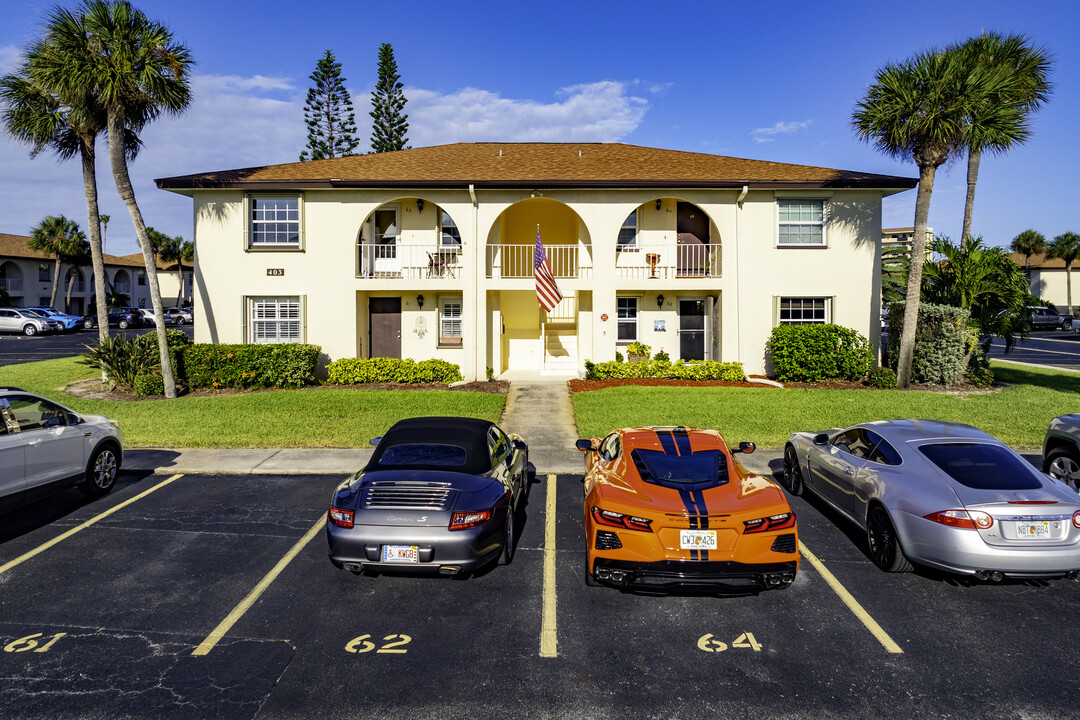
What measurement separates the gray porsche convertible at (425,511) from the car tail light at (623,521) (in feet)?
3.44

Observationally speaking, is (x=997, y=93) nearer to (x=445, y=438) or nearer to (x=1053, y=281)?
(x=445, y=438)

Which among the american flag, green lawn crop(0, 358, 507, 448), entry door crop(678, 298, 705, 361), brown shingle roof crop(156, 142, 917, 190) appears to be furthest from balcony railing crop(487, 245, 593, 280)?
green lawn crop(0, 358, 507, 448)

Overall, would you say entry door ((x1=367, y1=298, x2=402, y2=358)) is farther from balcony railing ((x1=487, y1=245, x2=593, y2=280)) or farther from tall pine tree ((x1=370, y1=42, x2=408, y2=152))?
tall pine tree ((x1=370, y1=42, x2=408, y2=152))

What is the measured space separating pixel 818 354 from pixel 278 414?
548 inches

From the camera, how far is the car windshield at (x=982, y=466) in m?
5.61

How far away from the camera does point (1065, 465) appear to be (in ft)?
26.4

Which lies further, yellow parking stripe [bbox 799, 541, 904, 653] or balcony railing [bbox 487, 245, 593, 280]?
balcony railing [bbox 487, 245, 593, 280]

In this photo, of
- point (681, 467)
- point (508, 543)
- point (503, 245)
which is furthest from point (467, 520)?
point (503, 245)

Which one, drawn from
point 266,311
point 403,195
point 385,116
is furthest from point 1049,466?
point 385,116

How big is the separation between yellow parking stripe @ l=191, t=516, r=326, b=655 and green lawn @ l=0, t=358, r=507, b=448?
460 cm

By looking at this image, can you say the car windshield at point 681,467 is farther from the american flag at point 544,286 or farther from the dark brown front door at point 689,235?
the dark brown front door at point 689,235

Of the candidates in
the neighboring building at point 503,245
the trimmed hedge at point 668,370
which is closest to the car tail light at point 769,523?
the trimmed hedge at point 668,370

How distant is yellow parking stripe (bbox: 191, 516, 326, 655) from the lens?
15.3 feet

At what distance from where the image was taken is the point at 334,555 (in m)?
5.39
